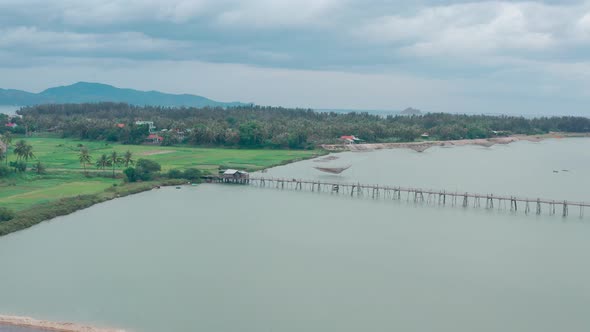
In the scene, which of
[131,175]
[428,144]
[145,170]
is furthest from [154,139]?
[428,144]

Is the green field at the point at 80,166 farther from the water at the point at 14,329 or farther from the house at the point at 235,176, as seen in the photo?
the water at the point at 14,329

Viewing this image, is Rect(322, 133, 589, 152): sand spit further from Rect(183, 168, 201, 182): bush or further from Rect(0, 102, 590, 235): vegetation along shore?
Rect(183, 168, 201, 182): bush

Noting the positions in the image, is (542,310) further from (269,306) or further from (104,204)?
(104,204)

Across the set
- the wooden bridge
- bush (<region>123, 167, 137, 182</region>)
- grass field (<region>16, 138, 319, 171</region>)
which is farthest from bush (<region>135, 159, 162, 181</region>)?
the wooden bridge

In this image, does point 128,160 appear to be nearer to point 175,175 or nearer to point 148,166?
Result: point 148,166

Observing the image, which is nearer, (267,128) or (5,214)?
(5,214)

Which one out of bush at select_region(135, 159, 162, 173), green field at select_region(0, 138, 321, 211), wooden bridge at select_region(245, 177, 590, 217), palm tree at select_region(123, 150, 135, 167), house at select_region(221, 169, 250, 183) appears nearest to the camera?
wooden bridge at select_region(245, 177, 590, 217)
